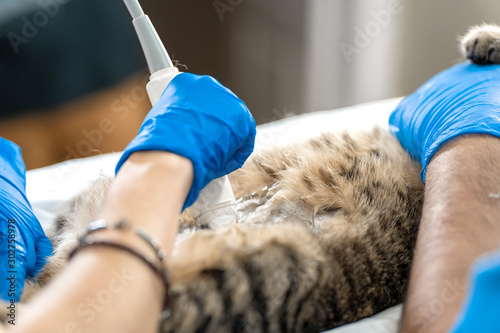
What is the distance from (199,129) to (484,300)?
481 mm

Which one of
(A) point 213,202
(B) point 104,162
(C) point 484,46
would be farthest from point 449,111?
(B) point 104,162

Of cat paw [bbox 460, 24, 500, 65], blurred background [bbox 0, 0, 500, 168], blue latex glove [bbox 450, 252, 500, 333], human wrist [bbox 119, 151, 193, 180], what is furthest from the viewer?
blurred background [bbox 0, 0, 500, 168]

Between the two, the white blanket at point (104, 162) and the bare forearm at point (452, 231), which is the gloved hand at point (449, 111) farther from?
the white blanket at point (104, 162)

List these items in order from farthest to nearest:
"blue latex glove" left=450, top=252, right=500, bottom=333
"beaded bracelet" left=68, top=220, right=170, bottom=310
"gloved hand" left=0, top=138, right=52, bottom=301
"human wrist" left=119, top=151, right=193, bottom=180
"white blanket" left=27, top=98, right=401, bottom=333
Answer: "white blanket" left=27, top=98, right=401, bottom=333, "gloved hand" left=0, top=138, right=52, bottom=301, "human wrist" left=119, top=151, right=193, bottom=180, "beaded bracelet" left=68, top=220, right=170, bottom=310, "blue latex glove" left=450, top=252, right=500, bottom=333

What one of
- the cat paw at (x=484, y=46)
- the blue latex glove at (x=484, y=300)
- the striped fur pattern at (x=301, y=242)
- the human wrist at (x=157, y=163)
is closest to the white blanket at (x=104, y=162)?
the striped fur pattern at (x=301, y=242)

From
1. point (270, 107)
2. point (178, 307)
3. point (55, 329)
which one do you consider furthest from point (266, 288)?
point (270, 107)

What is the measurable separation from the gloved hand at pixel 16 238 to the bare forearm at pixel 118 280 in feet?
0.92

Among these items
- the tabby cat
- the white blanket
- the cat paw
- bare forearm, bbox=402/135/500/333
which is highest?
the cat paw

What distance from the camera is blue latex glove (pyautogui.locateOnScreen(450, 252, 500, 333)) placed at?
0.34 m

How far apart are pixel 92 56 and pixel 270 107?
3.16ft

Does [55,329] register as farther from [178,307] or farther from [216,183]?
[216,183]

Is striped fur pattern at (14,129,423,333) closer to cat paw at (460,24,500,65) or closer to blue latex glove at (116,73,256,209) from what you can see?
blue latex glove at (116,73,256,209)

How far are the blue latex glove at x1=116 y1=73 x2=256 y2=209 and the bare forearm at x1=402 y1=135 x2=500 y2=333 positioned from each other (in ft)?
1.09

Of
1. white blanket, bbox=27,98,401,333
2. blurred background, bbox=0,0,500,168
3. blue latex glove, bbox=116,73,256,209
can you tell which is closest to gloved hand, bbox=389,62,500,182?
white blanket, bbox=27,98,401,333
